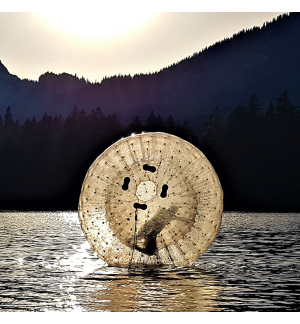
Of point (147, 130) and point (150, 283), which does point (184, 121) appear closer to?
point (147, 130)

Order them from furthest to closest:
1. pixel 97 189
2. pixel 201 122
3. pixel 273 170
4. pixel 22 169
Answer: pixel 201 122, pixel 22 169, pixel 273 170, pixel 97 189

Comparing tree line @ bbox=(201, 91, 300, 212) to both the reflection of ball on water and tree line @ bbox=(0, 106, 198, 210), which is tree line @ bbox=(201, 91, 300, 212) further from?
the reflection of ball on water

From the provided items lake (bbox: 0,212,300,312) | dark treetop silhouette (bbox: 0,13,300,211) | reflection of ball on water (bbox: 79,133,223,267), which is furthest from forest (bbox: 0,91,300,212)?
reflection of ball on water (bbox: 79,133,223,267)

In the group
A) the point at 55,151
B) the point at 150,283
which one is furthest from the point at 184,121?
the point at 150,283

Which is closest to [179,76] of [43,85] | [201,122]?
[201,122]

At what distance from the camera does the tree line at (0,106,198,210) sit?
59.2 metres

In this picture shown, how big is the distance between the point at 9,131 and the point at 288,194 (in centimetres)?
3234

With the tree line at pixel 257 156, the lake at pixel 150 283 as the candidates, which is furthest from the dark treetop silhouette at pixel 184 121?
the lake at pixel 150 283

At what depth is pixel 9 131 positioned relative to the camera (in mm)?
→ 71812

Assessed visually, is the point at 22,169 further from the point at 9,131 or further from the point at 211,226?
the point at 211,226

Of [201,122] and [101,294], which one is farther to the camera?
[201,122]

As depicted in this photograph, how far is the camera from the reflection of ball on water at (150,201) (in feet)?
39.2
